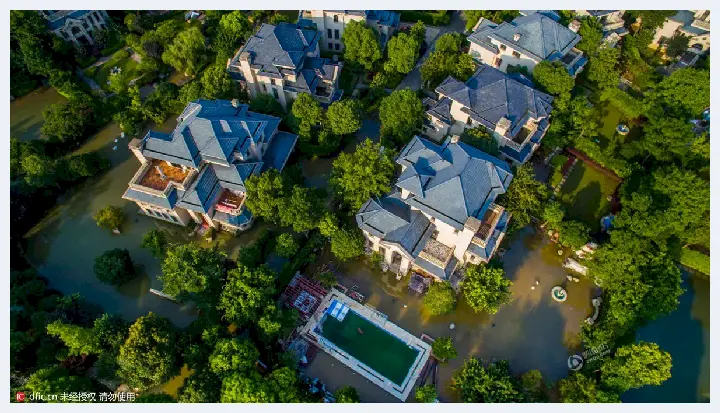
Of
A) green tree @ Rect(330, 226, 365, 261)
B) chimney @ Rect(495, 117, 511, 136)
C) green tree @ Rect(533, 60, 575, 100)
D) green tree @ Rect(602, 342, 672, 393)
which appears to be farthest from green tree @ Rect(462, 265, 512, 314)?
green tree @ Rect(533, 60, 575, 100)

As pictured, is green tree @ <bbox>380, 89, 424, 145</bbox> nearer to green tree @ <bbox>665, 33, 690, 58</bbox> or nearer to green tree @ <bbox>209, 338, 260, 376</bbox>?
green tree @ <bbox>209, 338, 260, 376</bbox>

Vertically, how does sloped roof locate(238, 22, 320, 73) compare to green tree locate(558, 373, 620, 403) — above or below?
above

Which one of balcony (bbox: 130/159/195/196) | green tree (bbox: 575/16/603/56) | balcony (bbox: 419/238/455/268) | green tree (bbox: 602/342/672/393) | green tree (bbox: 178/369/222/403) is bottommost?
green tree (bbox: 178/369/222/403)

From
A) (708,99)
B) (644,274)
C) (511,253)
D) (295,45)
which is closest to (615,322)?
(644,274)

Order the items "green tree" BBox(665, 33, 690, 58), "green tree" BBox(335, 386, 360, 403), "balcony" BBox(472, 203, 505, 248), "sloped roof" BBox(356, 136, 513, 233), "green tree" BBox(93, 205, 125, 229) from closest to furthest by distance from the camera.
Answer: "green tree" BBox(335, 386, 360, 403) < "sloped roof" BBox(356, 136, 513, 233) < "balcony" BBox(472, 203, 505, 248) < "green tree" BBox(93, 205, 125, 229) < "green tree" BBox(665, 33, 690, 58)

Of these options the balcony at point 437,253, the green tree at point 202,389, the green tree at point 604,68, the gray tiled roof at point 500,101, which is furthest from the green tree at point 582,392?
the green tree at point 604,68

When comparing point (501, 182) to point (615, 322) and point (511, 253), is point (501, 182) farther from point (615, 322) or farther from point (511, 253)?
point (615, 322)

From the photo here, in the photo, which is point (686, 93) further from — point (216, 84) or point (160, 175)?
point (160, 175)
